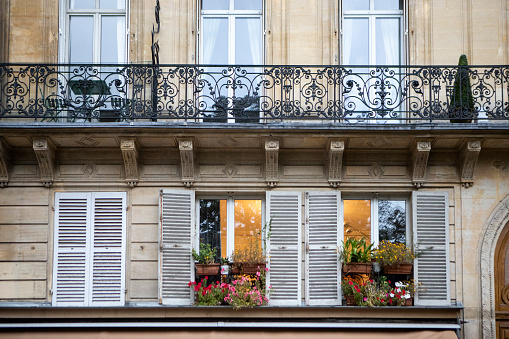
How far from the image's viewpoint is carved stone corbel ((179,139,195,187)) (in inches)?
400

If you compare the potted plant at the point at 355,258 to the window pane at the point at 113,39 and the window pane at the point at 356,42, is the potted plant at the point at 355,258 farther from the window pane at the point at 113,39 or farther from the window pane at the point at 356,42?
the window pane at the point at 113,39

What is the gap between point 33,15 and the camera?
10867 millimetres

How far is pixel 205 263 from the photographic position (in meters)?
10.1

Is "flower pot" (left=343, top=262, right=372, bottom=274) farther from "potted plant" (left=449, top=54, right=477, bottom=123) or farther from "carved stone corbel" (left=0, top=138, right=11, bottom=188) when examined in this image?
"carved stone corbel" (left=0, top=138, right=11, bottom=188)

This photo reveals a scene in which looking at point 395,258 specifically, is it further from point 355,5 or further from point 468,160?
point 355,5

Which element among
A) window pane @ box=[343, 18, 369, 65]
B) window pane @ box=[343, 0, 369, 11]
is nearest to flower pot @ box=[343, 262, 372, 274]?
window pane @ box=[343, 18, 369, 65]

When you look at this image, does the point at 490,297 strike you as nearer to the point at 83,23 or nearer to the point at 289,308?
the point at 289,308

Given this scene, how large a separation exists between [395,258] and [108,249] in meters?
4.07

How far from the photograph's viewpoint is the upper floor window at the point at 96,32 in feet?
36.4

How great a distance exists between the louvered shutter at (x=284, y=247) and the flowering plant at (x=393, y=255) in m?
1.14

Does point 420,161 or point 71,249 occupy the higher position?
point 420,161

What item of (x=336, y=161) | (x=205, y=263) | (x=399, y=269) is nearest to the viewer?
(x=399, y=269)

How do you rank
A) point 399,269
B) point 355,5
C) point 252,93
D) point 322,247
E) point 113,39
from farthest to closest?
point 355,5 < point 113,39 < point 252,93 < point 322,247 < point 399,269

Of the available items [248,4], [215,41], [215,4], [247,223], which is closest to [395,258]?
[247,223]
